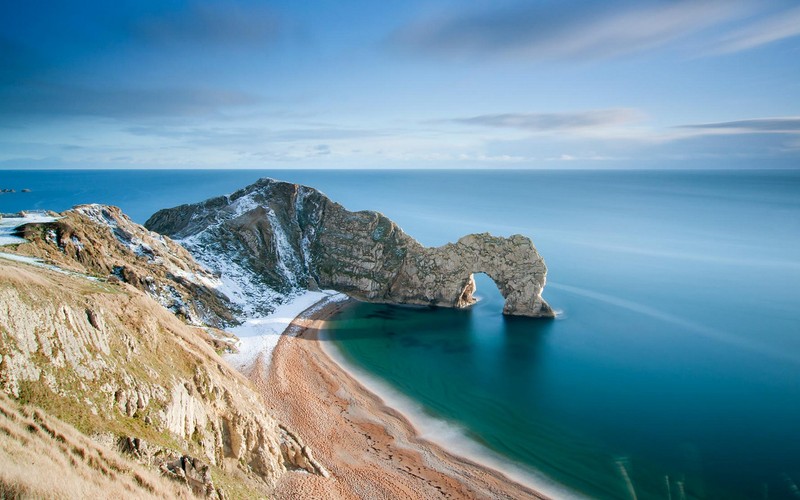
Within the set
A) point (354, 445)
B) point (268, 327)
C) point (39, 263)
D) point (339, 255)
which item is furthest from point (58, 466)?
point (339, 255)

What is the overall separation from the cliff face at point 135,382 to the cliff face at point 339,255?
1373 inches

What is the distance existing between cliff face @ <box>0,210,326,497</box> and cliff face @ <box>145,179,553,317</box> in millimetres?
34884

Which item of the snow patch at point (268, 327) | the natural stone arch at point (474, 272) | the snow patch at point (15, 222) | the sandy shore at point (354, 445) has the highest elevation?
the snow patch at point (15, 222)

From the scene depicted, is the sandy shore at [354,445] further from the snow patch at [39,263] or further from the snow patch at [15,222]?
the snow patch at [15,222]

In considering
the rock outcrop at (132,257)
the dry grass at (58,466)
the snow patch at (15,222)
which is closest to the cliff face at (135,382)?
the dry grass at (58,466)

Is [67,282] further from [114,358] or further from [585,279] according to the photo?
[585,279]

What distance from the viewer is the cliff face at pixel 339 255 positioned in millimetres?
62219

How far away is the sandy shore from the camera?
2736cm

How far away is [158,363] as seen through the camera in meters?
20.8

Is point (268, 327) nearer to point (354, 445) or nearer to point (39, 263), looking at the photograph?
point (354, 445)

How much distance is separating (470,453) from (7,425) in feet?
91.7

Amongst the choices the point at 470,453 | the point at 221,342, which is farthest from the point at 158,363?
the point at 221,342

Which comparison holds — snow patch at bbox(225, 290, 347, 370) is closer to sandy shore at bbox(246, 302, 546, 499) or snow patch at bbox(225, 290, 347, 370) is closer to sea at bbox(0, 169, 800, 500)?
sandy shore at bbox(246, 302, 546, 499)

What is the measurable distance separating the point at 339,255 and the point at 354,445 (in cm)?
4180
